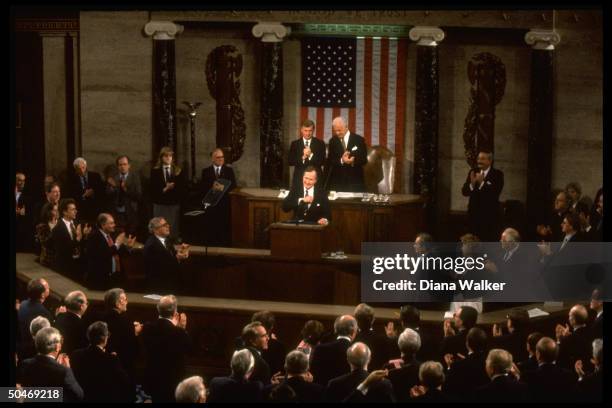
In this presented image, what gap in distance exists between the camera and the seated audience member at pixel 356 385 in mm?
8266

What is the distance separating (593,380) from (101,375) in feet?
14.3

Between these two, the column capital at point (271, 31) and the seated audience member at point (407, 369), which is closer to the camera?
the seated audience member at point (407, 369)

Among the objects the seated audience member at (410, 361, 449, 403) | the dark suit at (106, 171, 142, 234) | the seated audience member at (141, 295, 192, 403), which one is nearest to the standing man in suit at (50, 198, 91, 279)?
the dark suit at (106, 171, 142, 234)

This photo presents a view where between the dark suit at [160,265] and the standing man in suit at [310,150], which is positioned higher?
the standing man in suit at [310,150]

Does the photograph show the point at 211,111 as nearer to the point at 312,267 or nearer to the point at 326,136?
the point at 326,136

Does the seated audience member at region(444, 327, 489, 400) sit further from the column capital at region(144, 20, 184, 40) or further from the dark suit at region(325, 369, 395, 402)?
the column capital at region(144, 20, 184, 40)

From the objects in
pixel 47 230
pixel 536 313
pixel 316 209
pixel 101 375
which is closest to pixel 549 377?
pixel 536 313

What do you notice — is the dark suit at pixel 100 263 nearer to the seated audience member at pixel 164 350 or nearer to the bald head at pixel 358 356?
the seated audience member at pixel 164 350

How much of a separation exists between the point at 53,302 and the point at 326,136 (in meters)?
5.59

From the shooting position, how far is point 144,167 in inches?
655

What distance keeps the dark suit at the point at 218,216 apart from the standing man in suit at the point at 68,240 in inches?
83.4

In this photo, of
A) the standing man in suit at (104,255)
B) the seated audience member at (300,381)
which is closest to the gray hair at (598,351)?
the seated audience member at (300,381)

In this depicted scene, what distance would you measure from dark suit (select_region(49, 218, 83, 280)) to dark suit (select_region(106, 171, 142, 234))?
1.99m

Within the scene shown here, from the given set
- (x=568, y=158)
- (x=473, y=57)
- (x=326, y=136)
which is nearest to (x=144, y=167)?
(x=326, y=136)
